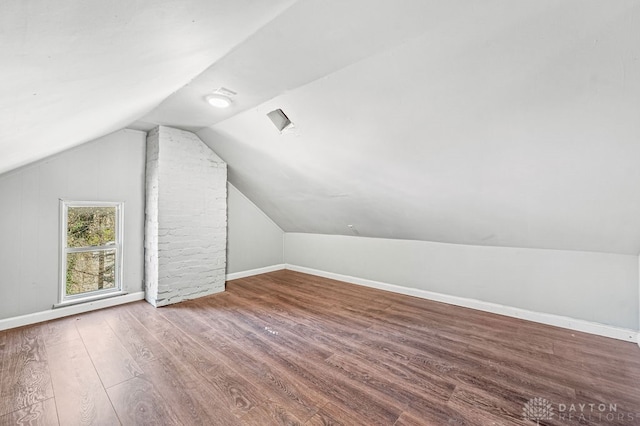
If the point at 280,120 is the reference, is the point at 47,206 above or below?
below

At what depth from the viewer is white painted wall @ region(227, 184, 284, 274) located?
445 centimetres

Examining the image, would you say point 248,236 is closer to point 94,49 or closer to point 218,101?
point 218,101

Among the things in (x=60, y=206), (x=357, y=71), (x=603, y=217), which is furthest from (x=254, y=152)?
(x=603, y=217)

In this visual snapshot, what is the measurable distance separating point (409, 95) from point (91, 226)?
12.0ft

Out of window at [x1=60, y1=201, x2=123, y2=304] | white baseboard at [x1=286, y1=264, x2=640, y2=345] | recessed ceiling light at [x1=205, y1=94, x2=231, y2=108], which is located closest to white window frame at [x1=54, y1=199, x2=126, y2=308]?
window at [x1=60, y1=201, x2=123, y2=304]

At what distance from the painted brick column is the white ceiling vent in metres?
1.52

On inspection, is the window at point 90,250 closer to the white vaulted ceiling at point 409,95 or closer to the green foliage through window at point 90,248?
the green foliage through window at point 90,248

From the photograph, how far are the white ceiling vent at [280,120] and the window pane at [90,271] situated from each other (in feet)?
8.44

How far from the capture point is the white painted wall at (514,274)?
250 cm

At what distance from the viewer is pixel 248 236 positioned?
15.3ft

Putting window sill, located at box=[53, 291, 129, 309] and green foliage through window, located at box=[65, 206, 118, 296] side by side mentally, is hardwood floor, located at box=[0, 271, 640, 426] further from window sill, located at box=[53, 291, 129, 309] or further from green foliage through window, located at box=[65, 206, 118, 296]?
green foliage through window, located at box=[65, 206, 118, 296]

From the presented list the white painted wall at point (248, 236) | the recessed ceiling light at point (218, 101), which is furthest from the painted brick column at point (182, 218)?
the recessed ceiling light at point (218, 101)

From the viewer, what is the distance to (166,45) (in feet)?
3.44

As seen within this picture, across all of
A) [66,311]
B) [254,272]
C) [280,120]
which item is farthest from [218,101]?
[254,272]
